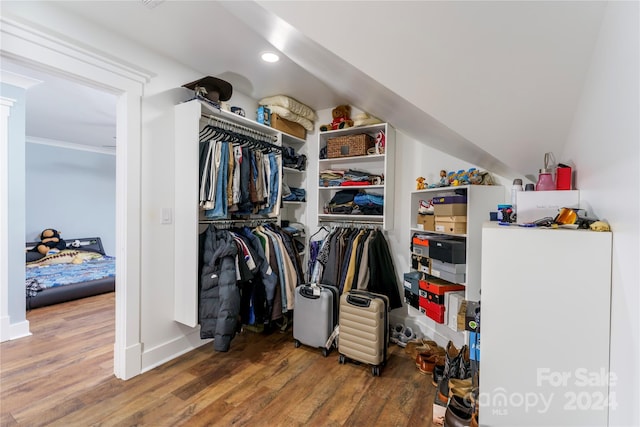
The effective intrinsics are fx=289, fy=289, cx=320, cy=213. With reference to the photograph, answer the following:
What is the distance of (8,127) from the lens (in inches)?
102

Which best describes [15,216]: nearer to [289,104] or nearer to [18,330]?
[18,330]

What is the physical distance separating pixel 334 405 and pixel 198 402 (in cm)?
Result: 83

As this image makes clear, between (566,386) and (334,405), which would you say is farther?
(334,405)

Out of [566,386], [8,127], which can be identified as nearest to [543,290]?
[566,386]

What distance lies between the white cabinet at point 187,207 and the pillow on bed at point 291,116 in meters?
0.69

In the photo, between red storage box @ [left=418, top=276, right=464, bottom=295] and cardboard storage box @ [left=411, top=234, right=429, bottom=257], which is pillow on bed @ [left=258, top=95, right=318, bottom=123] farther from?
red storage box @ [left=418, top=276, right=464, bottom=295]

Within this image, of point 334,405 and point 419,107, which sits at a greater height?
point 419,107

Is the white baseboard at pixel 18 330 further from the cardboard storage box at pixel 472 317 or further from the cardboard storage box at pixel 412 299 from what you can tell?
the cardboard storage box at pixel 472 317

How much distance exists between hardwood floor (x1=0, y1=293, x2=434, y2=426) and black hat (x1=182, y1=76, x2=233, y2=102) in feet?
6.88

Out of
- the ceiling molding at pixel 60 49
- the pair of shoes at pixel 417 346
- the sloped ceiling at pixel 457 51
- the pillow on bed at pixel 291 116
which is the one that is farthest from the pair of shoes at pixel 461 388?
the ceiling molding at pixel 60 49

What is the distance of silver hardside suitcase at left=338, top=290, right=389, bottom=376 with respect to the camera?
6.89ft

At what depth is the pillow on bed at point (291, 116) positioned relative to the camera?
2.84 meters

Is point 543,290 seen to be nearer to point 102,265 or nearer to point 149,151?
point 149,151

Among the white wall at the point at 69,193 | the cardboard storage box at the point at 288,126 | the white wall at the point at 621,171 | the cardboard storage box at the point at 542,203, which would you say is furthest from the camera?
the white wall at the point at 69,193
